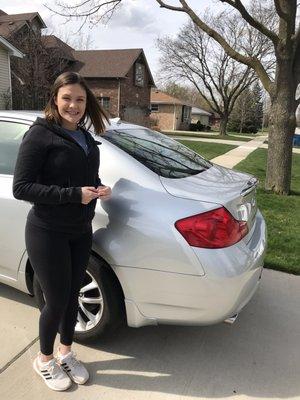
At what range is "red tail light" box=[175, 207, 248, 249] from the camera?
2.54 meters

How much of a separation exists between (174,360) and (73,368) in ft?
2.33

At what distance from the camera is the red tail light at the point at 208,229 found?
254 centimetres

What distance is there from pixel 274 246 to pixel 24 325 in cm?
326

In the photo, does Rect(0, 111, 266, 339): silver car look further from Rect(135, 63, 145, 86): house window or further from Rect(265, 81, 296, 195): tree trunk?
Rect(135, 63, 145, 86): house window

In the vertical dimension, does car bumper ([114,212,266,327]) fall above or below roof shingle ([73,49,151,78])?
below

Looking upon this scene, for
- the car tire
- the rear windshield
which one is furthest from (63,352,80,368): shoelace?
the rear windshield

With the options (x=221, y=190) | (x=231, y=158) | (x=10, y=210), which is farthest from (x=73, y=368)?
(x=231, y=158)

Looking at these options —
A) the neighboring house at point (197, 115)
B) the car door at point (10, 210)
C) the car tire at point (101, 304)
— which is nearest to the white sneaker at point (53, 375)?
the car tire at point (101, 304)

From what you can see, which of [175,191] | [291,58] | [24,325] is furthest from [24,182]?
[291,58]

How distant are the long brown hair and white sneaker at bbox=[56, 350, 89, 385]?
4.77 feet

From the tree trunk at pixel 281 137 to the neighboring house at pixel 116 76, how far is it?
73.1ft

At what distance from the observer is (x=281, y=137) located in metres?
8.05

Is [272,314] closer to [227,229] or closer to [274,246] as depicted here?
[227,229]

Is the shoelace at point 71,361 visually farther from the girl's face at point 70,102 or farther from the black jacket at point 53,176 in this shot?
the girl's face at point 70,102
